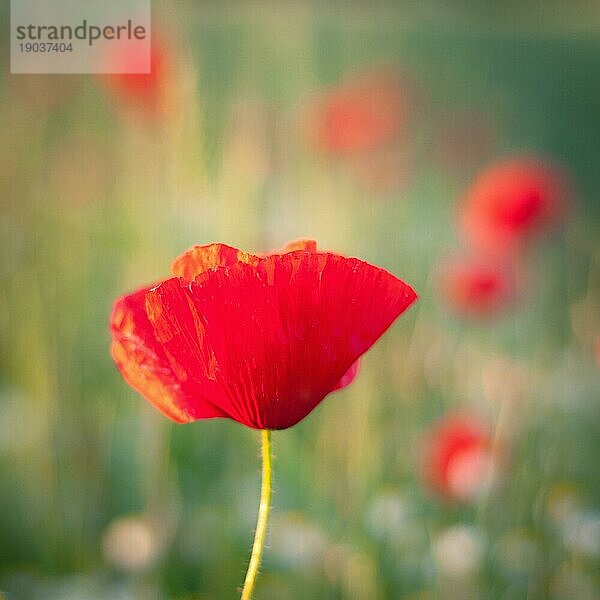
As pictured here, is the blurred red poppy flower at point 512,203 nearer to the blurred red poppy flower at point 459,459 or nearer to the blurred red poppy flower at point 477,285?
the blurred red poppy flower at point 477,285

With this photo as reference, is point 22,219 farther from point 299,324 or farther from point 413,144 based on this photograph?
point 299,324

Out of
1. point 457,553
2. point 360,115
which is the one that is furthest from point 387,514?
point 360,115

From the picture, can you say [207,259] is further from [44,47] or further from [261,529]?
[44,47]

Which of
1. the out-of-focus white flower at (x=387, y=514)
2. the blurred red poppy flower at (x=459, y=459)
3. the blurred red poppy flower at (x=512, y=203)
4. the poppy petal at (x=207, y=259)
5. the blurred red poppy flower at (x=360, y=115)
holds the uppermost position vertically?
the blurred red poppy flower at (x=360, y=115)

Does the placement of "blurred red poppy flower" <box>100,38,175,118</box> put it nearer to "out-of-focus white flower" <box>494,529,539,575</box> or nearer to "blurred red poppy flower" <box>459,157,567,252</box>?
"blurred red poppy flower" <box>459,157,567,252</box>

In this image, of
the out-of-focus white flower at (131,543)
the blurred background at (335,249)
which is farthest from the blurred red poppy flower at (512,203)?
the out-of-focus white flower at (131,543)

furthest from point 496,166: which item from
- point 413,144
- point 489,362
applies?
point 489,362
